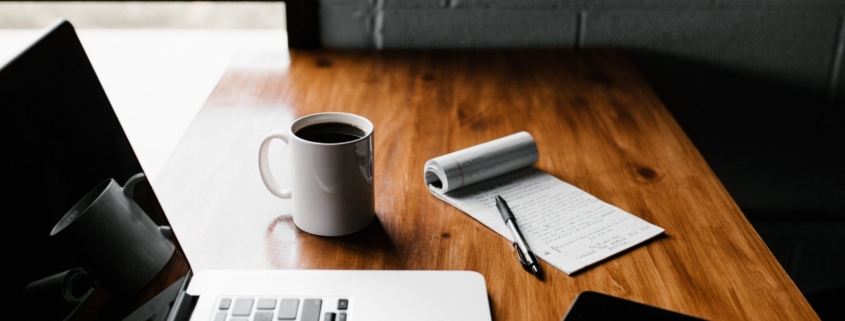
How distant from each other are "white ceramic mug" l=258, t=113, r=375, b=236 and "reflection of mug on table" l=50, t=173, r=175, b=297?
0.48 ft

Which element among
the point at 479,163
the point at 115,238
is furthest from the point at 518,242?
the point at 115,238

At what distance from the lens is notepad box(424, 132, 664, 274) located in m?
0.71

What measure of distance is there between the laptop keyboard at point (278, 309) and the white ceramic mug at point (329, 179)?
0.12 m

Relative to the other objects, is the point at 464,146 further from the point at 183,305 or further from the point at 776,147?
the point at 776,147

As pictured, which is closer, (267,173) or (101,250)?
(101,250)

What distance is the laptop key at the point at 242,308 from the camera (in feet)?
1.92

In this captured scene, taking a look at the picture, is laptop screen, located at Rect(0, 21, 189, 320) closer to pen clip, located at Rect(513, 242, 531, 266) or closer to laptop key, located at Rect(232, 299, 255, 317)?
laptop key, located at Rect(232, 299, 255, 317)

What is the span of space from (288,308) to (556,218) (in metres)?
0.33

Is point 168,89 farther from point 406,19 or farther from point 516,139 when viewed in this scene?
point 516,139

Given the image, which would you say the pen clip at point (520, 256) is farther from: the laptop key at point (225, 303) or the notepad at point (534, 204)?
the laptop key at point (225, 303)

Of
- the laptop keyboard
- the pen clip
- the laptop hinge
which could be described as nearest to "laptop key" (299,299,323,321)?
the laptop keyboard

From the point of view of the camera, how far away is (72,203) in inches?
19.3

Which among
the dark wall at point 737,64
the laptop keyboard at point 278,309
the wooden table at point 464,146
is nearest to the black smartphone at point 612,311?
the wooden table at point 464,146

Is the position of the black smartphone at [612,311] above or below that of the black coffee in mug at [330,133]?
below
